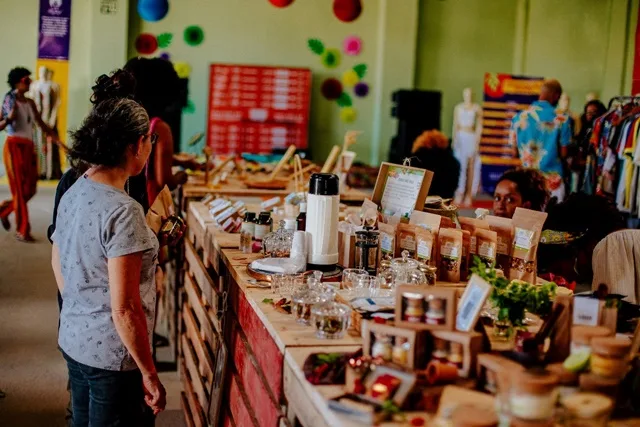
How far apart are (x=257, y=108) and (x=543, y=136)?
4.52 meters

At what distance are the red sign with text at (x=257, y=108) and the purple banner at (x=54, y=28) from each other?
2.19 meters

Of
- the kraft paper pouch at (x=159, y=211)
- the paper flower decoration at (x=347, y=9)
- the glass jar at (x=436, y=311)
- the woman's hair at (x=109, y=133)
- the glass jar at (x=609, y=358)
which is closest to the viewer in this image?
the glass jar at (x=609, y=358)

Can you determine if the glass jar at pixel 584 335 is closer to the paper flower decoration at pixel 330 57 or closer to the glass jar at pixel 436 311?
the glass jar at pixel 436 311

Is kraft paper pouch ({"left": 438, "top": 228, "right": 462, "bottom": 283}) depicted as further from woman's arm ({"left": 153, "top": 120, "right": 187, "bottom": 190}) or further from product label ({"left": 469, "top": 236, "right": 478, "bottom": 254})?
woman's arm ({"left": 153, "top": 120, "right": 187, "bottom": 190})

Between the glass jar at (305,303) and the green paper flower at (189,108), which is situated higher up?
the green paper flower at (189,108)

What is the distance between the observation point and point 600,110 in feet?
32.1

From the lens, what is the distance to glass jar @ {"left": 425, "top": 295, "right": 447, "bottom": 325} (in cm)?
183

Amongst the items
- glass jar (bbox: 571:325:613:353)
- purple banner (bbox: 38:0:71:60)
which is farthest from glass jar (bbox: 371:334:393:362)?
purple banner (bbox: 38:0:71:60)

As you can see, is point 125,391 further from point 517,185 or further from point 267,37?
point 267,37

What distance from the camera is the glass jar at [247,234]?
10.8ft

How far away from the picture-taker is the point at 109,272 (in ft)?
7.27

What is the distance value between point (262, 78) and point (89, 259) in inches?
388

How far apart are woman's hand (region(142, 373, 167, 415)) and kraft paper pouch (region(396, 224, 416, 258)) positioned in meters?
0.98

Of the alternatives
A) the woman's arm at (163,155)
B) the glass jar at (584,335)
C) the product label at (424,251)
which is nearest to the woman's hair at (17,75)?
the woman's arm at (163,155)
